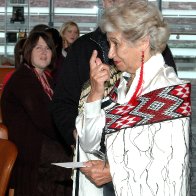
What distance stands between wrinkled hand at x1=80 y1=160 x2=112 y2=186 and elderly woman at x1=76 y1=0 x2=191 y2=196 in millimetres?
20

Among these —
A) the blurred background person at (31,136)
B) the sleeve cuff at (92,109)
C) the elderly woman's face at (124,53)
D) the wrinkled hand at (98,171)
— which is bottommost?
the blurred background person at (31,136)

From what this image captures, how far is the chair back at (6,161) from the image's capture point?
2732 millimetres

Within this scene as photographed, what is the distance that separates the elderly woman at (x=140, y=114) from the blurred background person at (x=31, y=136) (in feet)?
5.86

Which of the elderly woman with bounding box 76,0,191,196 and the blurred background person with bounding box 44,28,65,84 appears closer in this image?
the elderly woman with bounding box 76,0,191,196

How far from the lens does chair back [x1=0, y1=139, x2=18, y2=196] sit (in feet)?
8.96

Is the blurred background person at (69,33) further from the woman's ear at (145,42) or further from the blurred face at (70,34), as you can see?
the woman's ear at (145,42)

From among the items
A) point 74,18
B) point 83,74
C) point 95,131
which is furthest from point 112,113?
point 74,18

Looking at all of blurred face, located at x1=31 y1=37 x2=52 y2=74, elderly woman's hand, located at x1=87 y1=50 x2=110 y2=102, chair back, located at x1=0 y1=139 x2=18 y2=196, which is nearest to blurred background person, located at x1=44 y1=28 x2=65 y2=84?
blurred face, located at x1=31 y1=37 x2=52 y2=74

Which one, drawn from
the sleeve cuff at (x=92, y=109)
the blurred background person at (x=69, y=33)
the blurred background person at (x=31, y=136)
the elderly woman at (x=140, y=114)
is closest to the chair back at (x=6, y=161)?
the elderly woman at (x=140, y=114)

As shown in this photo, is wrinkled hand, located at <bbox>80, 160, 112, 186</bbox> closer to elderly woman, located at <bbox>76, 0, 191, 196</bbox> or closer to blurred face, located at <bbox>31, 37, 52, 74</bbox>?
elderly woman, located at <bbox>76, 0, 191, 196</bbox>

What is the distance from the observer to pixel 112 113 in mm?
2156

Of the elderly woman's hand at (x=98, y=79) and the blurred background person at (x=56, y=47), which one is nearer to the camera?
the elderly woman's hand at (x=98, y=79)

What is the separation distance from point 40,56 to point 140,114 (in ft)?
7.77

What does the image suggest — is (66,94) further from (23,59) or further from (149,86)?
(23,59)
